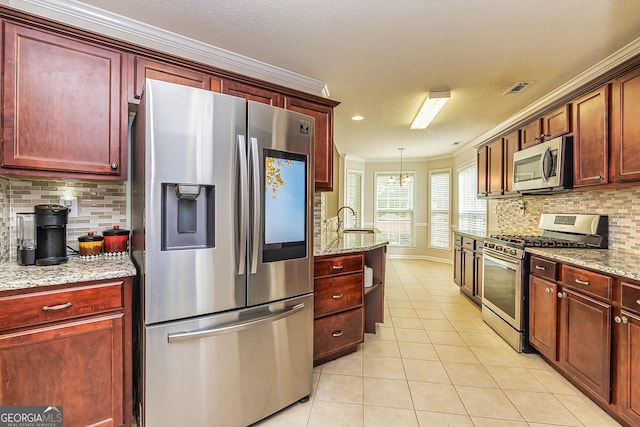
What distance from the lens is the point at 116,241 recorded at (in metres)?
1.97

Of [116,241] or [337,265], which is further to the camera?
[337,265]

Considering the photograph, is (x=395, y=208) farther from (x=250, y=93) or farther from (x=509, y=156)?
(x=250, y=93)

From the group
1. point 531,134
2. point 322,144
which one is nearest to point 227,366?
point 322,144

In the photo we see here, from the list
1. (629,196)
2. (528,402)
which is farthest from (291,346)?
(629,196)

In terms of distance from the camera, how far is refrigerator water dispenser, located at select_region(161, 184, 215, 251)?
4.73 ft

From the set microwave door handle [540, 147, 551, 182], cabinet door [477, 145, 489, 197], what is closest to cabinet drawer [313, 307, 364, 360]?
microwave door handle [540, 147, 551, 182]

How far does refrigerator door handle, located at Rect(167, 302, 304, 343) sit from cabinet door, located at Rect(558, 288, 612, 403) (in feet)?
6.09

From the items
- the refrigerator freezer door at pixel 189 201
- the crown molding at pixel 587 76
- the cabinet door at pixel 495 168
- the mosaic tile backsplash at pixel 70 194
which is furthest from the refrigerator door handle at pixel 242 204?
the cabinet door at pixel 495 168

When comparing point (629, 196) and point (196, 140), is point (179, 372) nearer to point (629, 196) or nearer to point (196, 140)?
point (196, 140)

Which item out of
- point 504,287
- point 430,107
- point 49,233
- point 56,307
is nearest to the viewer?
point 56,307

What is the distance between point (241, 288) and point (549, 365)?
2.53 metres

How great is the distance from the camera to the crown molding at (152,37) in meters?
1.78

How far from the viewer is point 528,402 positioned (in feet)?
6.31

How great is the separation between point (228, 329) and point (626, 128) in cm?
288
